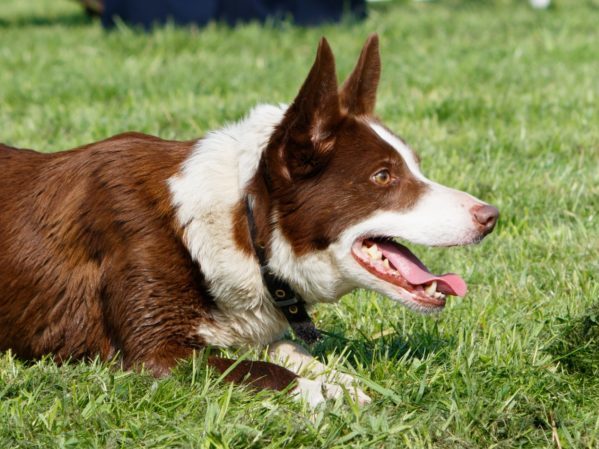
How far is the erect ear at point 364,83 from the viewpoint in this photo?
12.1ft

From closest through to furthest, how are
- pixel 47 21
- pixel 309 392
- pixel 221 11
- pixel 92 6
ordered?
pixel 309 392 < pixel 221 11 < pixel 92 6 < pixel 47 21

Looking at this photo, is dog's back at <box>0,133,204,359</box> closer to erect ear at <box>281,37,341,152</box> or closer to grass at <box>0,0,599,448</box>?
grass at <box>0,0,599,448</box>

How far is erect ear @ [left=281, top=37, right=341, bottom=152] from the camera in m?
3.30

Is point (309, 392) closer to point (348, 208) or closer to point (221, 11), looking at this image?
point (348, 208)

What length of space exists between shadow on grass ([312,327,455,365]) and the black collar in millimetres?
121

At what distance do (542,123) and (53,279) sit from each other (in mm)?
4087

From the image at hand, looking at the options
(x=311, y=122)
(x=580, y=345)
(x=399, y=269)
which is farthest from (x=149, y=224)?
(x=580, y=345)

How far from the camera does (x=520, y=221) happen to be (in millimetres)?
5191

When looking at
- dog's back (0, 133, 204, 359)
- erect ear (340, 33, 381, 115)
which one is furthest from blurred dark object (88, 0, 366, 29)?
dog's back (0, 133, 204, 359)

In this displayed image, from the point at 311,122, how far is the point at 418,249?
1.66 meters

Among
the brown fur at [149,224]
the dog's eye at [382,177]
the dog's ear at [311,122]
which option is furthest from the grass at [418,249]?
the dog's ear at [311,122]

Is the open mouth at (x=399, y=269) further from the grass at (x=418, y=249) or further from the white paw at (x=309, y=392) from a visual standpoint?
the white paw at (x=309, y=392)

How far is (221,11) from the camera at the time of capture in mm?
10703

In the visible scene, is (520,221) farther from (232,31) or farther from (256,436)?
(232,31)
